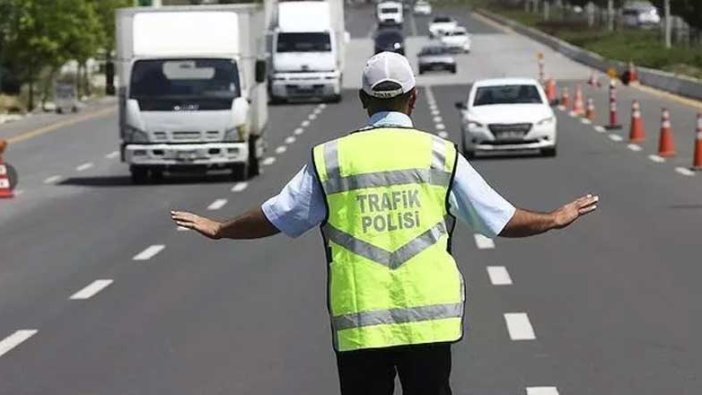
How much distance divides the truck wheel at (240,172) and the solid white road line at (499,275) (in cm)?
1272

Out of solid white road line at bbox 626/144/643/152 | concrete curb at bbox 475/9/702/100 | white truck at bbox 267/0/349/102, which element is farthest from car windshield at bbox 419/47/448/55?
solid white road line at bbox 626/144/643/152

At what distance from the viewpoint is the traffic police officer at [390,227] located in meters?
5.88

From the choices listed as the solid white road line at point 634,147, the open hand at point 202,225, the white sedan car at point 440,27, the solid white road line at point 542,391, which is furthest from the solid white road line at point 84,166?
the white sedan car at point 440,27

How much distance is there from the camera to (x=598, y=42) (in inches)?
3809

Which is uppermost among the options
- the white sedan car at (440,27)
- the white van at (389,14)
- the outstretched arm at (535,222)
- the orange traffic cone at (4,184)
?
the outstretched arm at (535,222)

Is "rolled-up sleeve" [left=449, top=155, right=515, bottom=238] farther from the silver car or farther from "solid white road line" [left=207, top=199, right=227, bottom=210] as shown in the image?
the silver car

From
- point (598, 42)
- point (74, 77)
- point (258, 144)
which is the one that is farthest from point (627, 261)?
point (598, 42)

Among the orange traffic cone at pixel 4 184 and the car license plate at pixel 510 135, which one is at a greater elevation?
the orange traffic cone at pixel 4 184

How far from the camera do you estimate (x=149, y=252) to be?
1970 centimetres

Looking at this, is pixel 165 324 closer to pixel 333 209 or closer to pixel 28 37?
pixel 333 209

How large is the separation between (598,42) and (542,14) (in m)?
45.5

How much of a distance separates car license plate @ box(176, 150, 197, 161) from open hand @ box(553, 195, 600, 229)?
23.0 m

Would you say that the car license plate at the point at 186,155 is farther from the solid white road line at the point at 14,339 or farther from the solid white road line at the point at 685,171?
the solid white road line at the point at 14,339

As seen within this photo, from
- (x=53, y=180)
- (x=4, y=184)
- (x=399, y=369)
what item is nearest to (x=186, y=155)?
(x=4, y=184)
